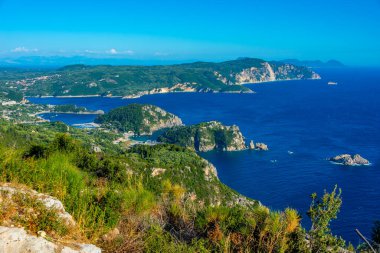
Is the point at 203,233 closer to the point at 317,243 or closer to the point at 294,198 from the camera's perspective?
the point at 317,243

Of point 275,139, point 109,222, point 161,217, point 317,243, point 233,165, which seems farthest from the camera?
point 275,139

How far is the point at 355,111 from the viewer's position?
12369 centimetres

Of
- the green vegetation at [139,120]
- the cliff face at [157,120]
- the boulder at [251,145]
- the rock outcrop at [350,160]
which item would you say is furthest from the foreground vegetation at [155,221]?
the cliff face at [157,120]

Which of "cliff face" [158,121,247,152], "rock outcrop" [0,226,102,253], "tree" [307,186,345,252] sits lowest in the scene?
"cliff face" [158,121,247,152]

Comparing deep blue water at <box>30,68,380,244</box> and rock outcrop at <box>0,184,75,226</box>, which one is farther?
deep blue water at <box>30,68,380,244</box>

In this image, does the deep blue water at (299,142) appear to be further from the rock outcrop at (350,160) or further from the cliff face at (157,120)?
the cliff face at (157,120)

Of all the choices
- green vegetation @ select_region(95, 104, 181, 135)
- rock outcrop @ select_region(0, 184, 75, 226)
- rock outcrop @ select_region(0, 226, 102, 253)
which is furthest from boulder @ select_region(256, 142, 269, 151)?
rock outcrop @ select_region(0, 226, 102, 253)

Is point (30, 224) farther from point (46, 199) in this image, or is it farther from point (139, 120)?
Answer: point (139, 120)

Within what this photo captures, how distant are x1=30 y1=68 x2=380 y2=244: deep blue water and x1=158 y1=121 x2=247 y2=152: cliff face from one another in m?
4.37

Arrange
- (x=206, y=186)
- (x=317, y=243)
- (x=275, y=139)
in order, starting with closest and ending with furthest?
(x=317, y=243) → (x=206, y=186) → (x=275, y=139)

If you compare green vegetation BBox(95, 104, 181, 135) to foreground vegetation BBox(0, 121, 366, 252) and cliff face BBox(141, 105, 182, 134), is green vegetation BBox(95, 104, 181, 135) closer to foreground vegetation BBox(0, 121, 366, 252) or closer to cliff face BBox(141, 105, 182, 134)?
cliff face BBox(141, 105, 182, 134)

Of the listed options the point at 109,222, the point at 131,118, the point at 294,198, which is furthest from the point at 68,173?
the point at 131,118

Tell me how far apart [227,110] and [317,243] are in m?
135

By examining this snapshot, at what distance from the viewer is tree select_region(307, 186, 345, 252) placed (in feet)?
17.0
